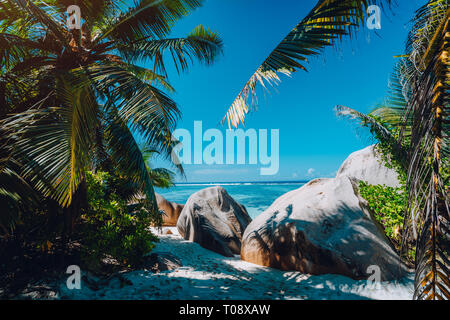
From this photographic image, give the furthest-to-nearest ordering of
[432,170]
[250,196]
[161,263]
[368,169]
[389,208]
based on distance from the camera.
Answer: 1. [250,196]
2. [368,169]
3. [389,208]
4. [161,263]
5. [432,170]

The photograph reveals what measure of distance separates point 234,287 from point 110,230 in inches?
101

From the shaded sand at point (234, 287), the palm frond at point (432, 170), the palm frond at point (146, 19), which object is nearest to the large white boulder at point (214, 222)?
the shaded sand at point (234, 287)

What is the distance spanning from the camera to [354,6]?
8.38ft

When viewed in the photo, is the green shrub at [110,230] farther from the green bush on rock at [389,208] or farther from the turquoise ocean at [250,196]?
the turquoise ocean at [250,196]

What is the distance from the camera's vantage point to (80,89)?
2.88 meters

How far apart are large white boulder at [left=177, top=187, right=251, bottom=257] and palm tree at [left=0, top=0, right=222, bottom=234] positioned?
9.50 ft

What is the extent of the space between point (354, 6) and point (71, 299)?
5832 mm

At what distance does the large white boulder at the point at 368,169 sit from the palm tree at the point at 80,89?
6.51 meters

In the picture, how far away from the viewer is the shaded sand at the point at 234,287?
3115 millimetres

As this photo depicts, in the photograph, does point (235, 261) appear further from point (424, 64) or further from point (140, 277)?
point (424, 64)

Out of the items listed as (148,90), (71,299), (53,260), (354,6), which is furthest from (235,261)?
(354,6)

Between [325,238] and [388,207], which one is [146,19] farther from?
[388,207]

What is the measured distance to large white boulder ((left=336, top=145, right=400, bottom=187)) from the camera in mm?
7109

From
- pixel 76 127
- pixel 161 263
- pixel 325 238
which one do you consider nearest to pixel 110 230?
pixel 161 263
